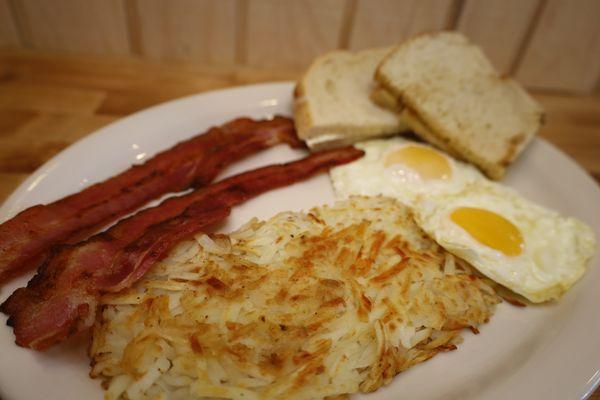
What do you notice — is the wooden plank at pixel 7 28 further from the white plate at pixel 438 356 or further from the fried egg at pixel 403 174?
the fried egg at pixel 403 174

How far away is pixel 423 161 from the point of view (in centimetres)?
262

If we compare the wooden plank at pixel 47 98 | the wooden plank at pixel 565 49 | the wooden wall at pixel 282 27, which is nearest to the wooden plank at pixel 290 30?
the wooden wall at pixel 282 27

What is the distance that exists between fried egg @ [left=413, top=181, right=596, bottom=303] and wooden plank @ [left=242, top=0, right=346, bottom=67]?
192 centimetres

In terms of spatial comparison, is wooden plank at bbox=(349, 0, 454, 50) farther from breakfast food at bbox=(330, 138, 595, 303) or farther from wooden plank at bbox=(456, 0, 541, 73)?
breakfast food at bbox=(330, 138, 595, 303)

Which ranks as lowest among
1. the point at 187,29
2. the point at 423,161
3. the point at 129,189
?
the point at 129,189

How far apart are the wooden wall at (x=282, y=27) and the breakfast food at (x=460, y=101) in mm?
651

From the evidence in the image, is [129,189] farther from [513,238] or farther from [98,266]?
[513,238]

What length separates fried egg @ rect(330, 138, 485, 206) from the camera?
8.20 feet

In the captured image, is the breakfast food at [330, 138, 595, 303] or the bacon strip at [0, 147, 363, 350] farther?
the breakfast food at [330, 138, 595, 303]

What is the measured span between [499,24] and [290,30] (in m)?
1.73

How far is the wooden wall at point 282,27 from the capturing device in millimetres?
3477

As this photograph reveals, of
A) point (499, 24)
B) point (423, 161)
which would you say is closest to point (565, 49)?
point (499, 24)

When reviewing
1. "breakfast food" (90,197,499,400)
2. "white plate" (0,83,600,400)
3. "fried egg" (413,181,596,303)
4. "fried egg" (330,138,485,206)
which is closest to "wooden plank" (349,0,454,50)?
"white plate" (0,83,600,400)

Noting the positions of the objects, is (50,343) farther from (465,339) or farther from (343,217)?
(465,339)
